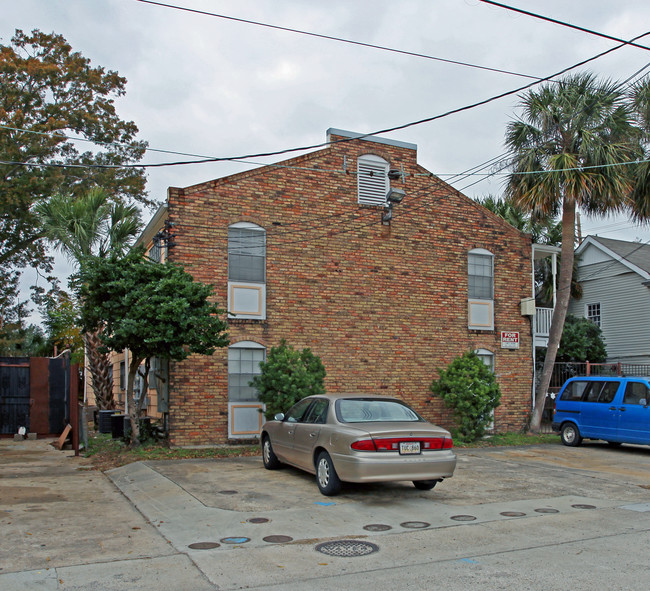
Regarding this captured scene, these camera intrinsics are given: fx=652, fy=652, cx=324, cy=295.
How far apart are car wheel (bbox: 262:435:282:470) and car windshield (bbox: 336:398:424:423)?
2.33 meters

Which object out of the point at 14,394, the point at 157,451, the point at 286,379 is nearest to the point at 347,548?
the point at 286,379

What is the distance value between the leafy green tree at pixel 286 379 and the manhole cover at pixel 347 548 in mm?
7057

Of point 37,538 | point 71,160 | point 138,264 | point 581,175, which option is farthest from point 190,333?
point 71,160

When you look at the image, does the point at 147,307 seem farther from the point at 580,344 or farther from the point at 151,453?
the point at 580,344

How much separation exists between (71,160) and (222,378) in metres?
18.9

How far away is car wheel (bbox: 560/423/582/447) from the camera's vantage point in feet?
51.7

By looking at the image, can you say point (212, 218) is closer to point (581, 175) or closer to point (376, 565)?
point (581, 175)

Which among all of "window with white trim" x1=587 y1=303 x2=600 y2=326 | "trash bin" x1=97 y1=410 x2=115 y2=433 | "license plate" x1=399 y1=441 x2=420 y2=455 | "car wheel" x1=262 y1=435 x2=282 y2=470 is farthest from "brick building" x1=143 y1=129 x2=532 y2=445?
"window with white trim" x1=587 y1=303 x2=600 y2=326

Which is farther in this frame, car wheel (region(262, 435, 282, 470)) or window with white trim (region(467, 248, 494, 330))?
window with white trim (region(467, 248, 494, 330))

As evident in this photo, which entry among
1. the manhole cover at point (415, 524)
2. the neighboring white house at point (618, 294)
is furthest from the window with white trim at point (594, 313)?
the manhole cover at point (415, 524)

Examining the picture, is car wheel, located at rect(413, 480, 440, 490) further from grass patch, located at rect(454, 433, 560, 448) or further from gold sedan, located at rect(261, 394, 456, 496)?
grass patch, located at rect(454, 433, 560, 448)

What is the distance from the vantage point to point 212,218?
15250mm

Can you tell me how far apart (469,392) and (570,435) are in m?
2.69

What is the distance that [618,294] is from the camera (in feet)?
87.1
